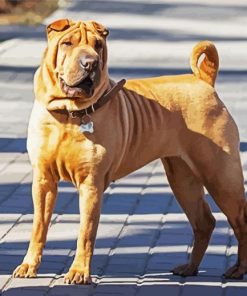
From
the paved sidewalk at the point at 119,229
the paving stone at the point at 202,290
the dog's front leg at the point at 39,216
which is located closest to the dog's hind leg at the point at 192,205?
the paved sidewalk at the point at 119,229

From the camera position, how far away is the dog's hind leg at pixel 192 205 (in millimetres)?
6555

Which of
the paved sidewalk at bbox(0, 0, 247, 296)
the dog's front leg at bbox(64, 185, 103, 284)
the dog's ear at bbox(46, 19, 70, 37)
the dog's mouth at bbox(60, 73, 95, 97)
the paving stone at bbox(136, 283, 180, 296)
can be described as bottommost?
the paved sidewalk at bbox(0, 0, 247, 296)

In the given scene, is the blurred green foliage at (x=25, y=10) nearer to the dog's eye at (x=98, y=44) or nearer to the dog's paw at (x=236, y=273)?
the dog's paw at (x=236, y=273)

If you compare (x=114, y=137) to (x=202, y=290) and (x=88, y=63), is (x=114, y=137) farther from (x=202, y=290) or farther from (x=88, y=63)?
(x=202, y=290)

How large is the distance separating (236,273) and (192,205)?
1.66 ft

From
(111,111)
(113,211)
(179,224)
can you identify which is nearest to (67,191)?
(113,211)

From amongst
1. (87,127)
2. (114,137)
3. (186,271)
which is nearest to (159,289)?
(186,271)

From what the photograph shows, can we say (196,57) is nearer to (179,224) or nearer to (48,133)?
(48,133)

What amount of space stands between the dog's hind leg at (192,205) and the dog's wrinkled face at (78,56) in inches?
36.9

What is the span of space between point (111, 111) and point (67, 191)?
2.88m

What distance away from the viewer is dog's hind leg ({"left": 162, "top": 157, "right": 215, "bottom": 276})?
6.55m

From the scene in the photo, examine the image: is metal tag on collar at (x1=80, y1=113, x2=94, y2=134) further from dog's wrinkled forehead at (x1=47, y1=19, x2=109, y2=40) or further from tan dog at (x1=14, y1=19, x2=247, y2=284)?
dog's wrinkled forehead at (x1=47, y1=19, x2=109, y2=40)

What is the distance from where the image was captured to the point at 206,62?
6.56 m

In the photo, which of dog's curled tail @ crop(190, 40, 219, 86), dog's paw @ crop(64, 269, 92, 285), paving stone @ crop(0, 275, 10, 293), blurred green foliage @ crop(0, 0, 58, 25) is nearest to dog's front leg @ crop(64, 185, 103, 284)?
dog's paw @ crop(64, 269, 92, 285)
